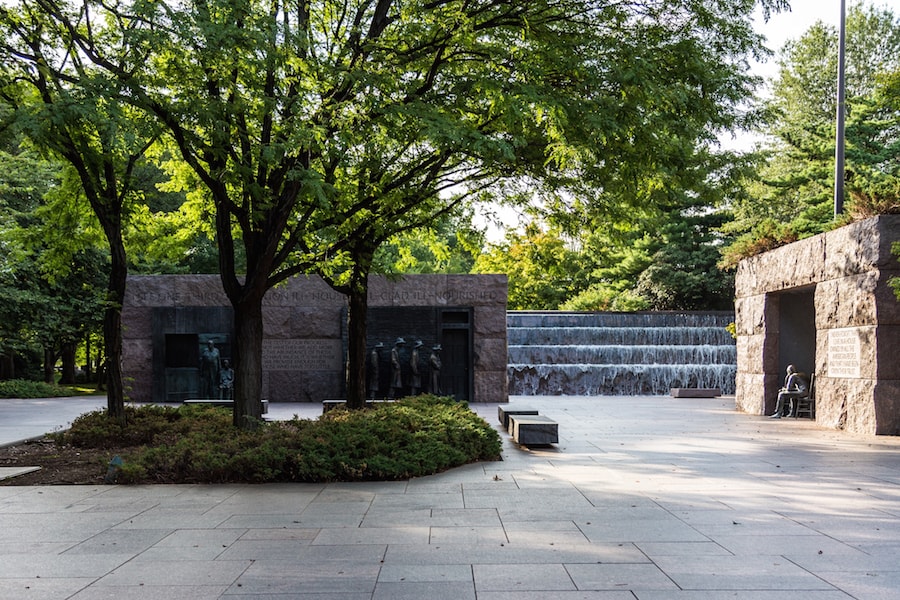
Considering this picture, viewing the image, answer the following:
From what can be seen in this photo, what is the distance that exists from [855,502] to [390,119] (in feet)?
21.4

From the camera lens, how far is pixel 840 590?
486 cm

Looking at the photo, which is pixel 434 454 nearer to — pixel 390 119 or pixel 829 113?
pixel 390 119

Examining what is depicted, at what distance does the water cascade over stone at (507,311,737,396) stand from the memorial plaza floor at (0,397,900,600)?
48.1 ft

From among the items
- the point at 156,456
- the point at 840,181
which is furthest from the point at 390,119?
the point at 840,181

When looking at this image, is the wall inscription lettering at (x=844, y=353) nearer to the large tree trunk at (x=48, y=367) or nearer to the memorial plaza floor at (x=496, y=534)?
the memorial plaza floor at (x=496, y=534)

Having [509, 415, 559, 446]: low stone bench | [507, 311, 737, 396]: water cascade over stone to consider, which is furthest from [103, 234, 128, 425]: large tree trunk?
[507, 311, 737, 396]: water cascade over stone

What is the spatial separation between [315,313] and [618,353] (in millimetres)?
10741

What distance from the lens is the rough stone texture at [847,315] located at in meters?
13.2

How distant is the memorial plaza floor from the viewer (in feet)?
16.4

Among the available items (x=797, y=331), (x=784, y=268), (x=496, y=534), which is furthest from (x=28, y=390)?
(x=496, y=534)

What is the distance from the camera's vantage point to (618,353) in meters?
26.3

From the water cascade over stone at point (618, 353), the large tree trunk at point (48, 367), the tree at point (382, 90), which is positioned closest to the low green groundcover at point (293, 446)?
the tree at point (382, 90)

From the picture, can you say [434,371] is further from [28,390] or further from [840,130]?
[28,390]

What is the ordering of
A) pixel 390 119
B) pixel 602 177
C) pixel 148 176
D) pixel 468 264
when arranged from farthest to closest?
pixel 468 264, pixel 148 176, pixel 602 177, pixel 390 119
